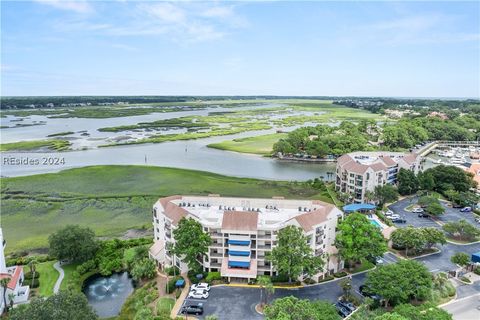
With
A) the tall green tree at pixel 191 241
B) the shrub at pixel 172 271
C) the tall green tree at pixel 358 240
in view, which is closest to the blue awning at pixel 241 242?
the tall green tree at pixel 191 241

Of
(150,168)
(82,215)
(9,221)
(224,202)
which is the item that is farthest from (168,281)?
(150,168)

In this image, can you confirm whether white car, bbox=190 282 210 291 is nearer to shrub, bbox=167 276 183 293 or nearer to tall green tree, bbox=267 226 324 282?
shrub, bbox=167 276 183 293

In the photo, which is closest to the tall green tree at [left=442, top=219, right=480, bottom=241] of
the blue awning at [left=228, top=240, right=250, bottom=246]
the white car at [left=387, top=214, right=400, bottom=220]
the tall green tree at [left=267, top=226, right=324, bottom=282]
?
the white car at [left=387, top=214, right=400, bottom=220]

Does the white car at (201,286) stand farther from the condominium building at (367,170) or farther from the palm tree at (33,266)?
the condominium building at (367,170)

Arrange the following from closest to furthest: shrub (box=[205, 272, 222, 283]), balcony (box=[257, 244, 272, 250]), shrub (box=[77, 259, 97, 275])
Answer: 1. shrub (box=[205, 272, 222, 283])
2. balcony (box=[257, 244, 272, 250])
3. shrub (box=[77, 259, 97, 275])

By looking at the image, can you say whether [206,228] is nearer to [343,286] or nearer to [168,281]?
[168,281]
